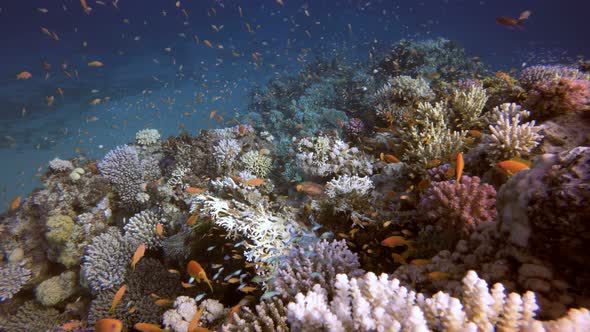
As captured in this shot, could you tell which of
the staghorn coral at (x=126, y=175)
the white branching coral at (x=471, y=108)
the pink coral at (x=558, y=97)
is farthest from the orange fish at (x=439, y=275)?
the staghorn coral at (x=126, y=175)

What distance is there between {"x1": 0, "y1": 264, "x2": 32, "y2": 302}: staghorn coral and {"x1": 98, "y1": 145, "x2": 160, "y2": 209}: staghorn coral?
3.02 m

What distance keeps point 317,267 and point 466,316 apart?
2.03 metres

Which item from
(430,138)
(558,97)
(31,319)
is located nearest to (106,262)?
(31,319)

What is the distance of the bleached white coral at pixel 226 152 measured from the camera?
7020 millimetres

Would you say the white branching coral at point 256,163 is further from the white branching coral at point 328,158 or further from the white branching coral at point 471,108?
the white branching coral at point 471,108

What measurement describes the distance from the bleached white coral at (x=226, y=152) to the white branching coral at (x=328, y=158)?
1808mm

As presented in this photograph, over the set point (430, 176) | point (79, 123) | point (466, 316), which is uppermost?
point (430, 176)

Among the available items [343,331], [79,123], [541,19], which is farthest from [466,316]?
[541,19]

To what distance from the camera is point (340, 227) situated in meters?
4.81

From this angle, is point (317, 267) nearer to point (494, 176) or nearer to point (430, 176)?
point (430, 176)

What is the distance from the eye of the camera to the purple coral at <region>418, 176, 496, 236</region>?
10.9ft

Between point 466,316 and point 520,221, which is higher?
point 520,221

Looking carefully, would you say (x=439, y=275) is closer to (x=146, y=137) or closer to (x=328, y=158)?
(x=328, y=158)

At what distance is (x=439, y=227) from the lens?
356cm
